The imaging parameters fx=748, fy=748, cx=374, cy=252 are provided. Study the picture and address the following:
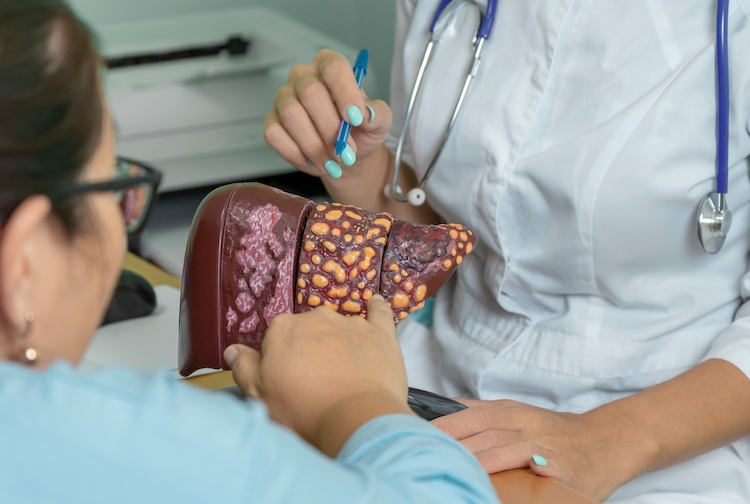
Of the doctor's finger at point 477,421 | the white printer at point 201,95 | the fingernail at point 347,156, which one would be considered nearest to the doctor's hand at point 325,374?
the doctor's finger at point 477,421

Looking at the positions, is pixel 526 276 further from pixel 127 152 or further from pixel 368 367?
pixel 127 152

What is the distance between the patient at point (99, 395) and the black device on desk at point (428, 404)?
0.45ft

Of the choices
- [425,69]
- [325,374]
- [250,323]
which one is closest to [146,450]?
[325,374]

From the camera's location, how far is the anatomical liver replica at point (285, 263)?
616mm

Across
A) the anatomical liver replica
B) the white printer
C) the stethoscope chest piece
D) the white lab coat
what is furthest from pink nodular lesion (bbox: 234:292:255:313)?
the white printer

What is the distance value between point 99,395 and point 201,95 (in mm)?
1343

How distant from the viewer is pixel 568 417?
0.73 meters

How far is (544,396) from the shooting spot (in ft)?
2.77

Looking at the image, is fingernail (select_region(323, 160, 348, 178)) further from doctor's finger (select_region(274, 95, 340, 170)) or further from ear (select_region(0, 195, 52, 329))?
ear (select_region(0, 195, 52, 329))

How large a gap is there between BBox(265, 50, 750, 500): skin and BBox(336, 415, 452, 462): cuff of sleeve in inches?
6.8

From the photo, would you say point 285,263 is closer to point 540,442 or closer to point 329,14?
point 540,442

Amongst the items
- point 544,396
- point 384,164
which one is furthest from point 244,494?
point 384,164

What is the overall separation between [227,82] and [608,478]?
4.10 feet

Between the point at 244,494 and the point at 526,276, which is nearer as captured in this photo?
the point at 244,494
